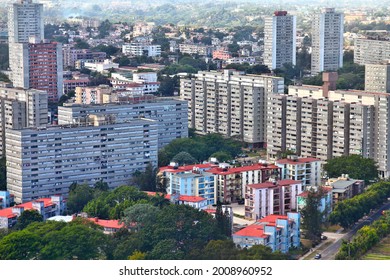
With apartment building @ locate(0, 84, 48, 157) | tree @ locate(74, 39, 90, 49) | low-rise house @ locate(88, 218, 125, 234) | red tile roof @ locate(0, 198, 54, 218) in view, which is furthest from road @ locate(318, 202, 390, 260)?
tree @ locate(74, 39, 90, 49)

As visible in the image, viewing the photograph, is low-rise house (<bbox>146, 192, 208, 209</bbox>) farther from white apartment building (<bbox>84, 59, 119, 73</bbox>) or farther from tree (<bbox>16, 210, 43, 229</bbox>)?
white apartment building (<bbox>84, 59, 119, 73</bbox>)

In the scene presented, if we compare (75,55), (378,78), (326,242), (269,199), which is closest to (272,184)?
(269,199)

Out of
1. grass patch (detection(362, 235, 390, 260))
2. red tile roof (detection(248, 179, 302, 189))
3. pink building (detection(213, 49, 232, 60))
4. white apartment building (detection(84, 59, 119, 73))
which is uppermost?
pink building (detection(213, 49, 232, 60))

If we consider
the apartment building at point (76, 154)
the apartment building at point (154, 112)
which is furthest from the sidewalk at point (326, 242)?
the apartment building at point (154, 112)

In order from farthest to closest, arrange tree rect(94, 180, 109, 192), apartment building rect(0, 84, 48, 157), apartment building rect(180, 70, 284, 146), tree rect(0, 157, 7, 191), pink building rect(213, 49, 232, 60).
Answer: pink building rect(213, 49, 232, 60) → apartment building rect(180, 70, 284, 146) → apartment building rect(0, 84, 48, 157) → tree rect(0, 157, 7, 191) → tree rect(94, 180, 109, 192)

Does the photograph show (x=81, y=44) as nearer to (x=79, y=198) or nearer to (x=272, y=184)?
(x=79, y=198)

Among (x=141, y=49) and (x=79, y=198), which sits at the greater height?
(x=141, y=49)

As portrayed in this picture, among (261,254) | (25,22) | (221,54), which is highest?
(25,22)
